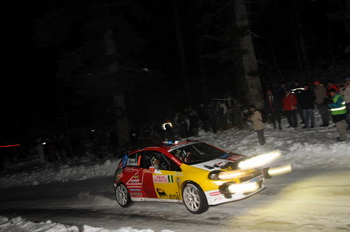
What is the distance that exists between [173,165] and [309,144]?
641 centimetres

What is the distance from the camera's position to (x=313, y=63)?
1592 inches

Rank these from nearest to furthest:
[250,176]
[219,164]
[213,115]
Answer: [250,176] → [219,164] → [213,115]

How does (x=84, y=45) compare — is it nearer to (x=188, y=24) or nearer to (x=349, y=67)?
(x=188, y=24)

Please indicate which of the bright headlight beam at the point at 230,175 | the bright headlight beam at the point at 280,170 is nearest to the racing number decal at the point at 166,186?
the bright headlight beam at the point at 230,175

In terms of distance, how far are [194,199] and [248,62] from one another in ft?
33.3

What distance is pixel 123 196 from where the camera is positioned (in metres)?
9.43

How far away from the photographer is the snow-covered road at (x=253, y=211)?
5.95 meters

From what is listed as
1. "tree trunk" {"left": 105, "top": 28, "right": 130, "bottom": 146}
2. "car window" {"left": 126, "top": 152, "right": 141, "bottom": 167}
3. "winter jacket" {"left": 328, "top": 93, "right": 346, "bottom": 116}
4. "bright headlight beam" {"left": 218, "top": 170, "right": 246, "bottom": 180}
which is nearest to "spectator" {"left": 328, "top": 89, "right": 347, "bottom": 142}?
"winter jacket" {"left": 328, "top": 93, "right": 346, "bottom": 116}

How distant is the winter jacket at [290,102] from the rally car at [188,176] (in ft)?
23.2

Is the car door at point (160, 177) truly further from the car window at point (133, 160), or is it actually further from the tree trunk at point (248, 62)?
the tree trunk at point (248, 62)

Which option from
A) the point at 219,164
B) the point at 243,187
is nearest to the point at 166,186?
the point at 219,164

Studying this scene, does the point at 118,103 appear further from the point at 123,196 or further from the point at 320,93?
the point at 320,93

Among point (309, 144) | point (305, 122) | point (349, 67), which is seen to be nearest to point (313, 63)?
point (349, 67)

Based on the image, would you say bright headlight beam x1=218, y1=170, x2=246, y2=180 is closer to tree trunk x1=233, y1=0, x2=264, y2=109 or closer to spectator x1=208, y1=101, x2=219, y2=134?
tree trunk x1=233, y1=0, x2=264, y2=109
